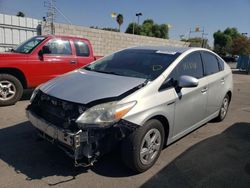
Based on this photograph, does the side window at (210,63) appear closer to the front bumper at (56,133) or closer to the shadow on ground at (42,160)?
the shadow on ground at (42,160)

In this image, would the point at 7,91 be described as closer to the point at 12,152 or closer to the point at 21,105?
the point at 21,105

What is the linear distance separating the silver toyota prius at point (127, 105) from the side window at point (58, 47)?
9.72 feet

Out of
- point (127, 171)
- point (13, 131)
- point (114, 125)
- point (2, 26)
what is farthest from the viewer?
point (2, 26)

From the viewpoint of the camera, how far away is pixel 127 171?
3531mm

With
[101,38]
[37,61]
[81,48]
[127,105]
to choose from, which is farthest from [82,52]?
[101,38]

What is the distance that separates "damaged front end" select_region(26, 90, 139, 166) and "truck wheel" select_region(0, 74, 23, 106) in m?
3.61

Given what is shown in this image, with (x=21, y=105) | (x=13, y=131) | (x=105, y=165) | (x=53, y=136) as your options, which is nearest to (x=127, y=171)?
(x=105, y=165)

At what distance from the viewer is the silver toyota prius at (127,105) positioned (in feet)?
10.2

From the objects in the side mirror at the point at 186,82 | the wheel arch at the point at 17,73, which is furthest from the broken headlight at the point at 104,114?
the wheel arch at the point at 17,73

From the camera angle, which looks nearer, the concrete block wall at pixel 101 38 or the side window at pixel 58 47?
the side window at pixel 58 47

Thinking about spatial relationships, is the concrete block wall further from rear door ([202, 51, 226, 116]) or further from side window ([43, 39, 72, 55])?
rear door ([202, 51, 226, 116])

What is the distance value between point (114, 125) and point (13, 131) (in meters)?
2.54

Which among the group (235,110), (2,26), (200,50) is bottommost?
(235,110)

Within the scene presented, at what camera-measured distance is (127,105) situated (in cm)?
321
